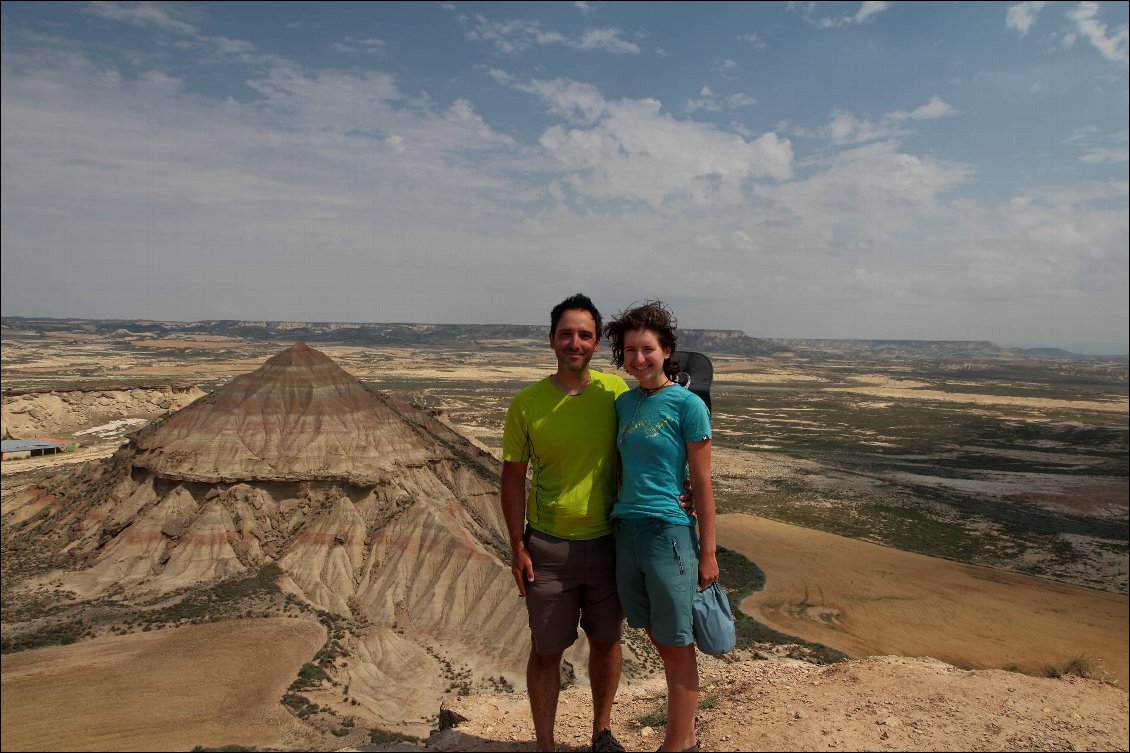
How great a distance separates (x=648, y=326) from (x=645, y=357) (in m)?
0.26

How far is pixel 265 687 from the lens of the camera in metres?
13.8

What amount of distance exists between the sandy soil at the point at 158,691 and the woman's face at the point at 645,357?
11.7 metres

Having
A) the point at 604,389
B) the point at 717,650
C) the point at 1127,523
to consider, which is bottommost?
the point at 1127,523

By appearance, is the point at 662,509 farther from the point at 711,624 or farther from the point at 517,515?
the point at 517,515

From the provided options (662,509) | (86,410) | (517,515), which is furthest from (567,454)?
(86,410)

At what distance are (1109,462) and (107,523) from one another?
7591 centimetres

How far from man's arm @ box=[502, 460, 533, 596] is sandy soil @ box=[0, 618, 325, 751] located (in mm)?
10320

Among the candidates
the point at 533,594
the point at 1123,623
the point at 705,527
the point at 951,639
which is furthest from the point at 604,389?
the point at 1123,623

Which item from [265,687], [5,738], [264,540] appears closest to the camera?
[5,738]

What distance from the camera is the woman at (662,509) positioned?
13.9 ft

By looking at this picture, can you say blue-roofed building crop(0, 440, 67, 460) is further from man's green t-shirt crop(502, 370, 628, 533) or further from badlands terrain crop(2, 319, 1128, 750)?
man's green t-shirt crop(502, 370, 628, 533)

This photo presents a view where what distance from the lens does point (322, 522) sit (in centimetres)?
2095

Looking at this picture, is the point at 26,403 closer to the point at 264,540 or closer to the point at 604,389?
the point at 264,540

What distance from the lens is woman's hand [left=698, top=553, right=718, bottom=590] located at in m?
4.27
